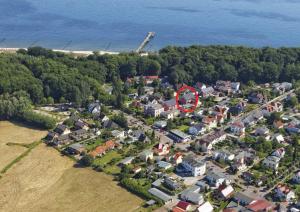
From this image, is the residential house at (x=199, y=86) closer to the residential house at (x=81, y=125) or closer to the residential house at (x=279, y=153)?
the residential house at (x=81, y=125)

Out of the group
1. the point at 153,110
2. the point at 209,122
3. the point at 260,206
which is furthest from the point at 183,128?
the point at 260,206

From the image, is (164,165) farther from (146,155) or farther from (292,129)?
(292,129)

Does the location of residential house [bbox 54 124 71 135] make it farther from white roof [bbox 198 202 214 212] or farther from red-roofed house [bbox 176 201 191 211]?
white roof [bbox 198 202 214 212]

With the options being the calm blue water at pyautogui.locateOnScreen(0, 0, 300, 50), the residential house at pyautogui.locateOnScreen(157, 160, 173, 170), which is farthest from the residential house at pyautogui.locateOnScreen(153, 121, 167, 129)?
the calm blue water at pyautogui.locateOnScreen(0, 0, 300, 50)

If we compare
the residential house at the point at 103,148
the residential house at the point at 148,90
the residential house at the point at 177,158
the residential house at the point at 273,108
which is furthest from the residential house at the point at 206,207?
the residential house at the point at 148,90

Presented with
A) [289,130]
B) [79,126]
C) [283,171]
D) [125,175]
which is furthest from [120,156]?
[289,130]

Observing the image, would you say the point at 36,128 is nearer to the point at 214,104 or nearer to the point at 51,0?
the point at 214,104
